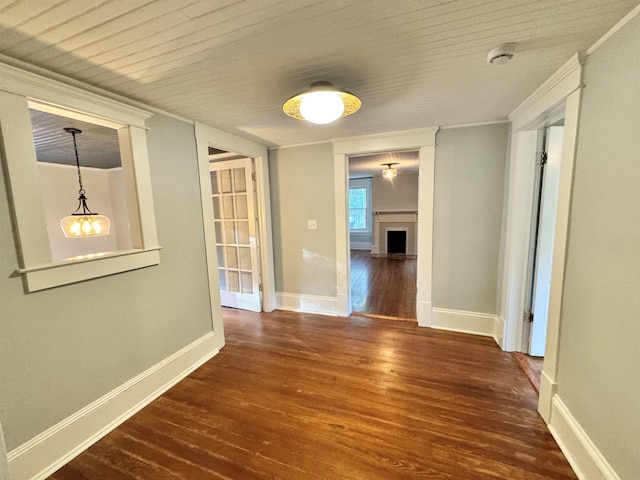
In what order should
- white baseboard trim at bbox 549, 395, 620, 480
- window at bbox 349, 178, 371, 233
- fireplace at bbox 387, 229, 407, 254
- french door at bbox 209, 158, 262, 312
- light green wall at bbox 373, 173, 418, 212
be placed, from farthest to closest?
window at bbox 349, 178, 371, 233, fireplace at bbox 387, 229, 407, 254, light green wall at bbox 373, 173, 418, 212, french door at bbox 209, 158, 262, 312, white baseboard trim at bbox 549, 395, 620, 480

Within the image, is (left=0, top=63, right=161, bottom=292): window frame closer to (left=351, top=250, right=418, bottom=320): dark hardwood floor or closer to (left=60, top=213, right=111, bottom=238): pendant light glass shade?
(left=60, top=213, right=111, bottom=238): pendant light glass shade

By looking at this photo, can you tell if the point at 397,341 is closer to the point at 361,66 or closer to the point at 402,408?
the point at 402,408

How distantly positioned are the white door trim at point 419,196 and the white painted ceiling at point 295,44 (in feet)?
2.68

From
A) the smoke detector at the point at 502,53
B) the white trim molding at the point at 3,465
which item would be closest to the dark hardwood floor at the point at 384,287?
the smoke detector at the point at 502,53

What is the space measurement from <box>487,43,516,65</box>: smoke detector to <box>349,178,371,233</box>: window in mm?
6497

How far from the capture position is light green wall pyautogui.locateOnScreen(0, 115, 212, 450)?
4.44 ft

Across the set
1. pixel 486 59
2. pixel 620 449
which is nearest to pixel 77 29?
pixel 486 59

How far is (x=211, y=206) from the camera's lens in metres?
2.59

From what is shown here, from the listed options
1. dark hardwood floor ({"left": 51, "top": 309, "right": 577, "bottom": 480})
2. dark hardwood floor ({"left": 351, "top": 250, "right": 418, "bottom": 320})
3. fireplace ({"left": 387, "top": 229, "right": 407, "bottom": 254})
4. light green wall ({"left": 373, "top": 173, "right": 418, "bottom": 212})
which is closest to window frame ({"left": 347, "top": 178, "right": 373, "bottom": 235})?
light green wall ({"left": 373, "top": 173, "right": 418, "bottom": 212})

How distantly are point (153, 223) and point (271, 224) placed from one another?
5.44 ft

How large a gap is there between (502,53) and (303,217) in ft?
8.11

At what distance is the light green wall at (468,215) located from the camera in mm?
2600

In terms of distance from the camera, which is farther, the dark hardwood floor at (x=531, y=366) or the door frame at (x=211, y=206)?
the door frame at (x=211, y=206)

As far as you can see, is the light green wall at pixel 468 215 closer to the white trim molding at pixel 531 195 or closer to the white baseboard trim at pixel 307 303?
the white trim molding at pixel 531 195
